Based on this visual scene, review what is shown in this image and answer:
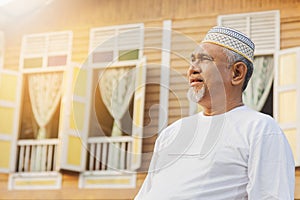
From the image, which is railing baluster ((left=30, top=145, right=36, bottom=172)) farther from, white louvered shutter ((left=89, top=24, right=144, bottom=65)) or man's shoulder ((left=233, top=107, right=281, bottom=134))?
man's shoulder ((left=233, top=107, right=281, bottom=134))

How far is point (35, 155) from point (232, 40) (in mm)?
7454

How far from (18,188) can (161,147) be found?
23.7 feet

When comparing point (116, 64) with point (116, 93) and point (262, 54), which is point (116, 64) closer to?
point (116, 93)

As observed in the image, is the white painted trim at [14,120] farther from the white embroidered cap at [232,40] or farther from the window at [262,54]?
the white embroidered cap at [232,40]

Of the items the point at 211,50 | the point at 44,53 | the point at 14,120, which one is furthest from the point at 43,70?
the point at 211,50

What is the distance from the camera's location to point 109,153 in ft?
31.7

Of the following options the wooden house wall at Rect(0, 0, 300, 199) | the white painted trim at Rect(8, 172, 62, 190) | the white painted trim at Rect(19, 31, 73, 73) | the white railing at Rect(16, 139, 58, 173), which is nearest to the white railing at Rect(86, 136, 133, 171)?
the wooden house wall at Rect(0, 0, 300, 199)

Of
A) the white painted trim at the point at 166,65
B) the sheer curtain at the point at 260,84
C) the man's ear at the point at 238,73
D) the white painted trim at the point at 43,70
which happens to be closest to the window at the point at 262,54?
the sheer curtain at the point at 260,84

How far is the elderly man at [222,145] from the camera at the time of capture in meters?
2.52

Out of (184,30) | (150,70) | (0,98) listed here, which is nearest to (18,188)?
(0,98)

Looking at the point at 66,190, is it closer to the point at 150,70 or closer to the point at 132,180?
the point at 132,180

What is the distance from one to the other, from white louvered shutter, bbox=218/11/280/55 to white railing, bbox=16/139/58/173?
2688mm

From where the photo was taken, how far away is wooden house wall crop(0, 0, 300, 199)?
351 inches

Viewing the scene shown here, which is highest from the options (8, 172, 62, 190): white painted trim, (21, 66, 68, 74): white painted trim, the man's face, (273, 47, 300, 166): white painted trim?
(21, 66, 68, 74): white painted trim
